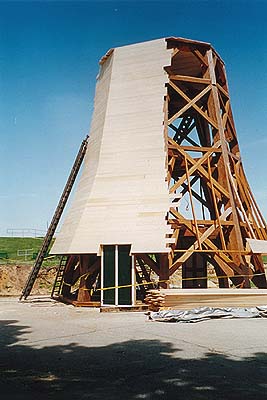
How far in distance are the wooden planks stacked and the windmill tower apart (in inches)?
67.7

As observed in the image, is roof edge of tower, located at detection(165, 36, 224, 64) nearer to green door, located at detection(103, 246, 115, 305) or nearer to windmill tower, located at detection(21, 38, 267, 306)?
windmill tower, located at detection(21, 38, 267, 306)

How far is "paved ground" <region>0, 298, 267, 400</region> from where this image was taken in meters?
6.32

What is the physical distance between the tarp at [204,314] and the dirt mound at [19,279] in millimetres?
17981

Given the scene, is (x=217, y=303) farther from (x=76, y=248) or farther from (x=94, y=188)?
(x=94, y=188)

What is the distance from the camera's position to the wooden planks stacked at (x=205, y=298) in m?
15.6

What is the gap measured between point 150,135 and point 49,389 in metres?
15.3

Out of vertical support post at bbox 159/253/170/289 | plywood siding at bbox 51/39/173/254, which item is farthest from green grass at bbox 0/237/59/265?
vertical support post at bbox 159/253/170/289

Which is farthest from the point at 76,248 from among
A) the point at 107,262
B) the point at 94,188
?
the point at 94,188

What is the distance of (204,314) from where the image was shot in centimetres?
1434

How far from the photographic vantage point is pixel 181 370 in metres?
7.45

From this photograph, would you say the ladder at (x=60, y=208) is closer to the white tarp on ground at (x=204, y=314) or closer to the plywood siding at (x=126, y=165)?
the plywood siding at (x=126, y=165)

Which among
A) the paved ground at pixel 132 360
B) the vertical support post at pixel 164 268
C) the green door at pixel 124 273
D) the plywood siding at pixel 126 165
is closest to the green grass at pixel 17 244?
the plywood siding at pixel 126 165

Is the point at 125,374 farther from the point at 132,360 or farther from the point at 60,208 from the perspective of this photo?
the point at 60,208

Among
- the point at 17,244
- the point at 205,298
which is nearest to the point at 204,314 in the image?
the point at 205,298
